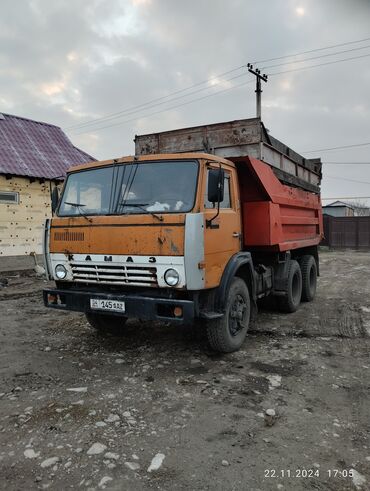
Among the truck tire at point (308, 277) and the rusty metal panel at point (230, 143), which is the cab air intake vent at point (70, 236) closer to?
the rusty metal panel at point (230, 143)

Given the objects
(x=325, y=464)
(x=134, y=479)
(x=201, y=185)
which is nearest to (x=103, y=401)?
(x=134, y=479)

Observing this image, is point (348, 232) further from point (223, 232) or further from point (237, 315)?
point (223, 232)

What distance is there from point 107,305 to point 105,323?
139cm

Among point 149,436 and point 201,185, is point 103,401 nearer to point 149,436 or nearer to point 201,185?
point 149,436

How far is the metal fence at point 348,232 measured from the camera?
24.8 m

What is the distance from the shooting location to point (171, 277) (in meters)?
4.23

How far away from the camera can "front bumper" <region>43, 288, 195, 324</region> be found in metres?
4.20

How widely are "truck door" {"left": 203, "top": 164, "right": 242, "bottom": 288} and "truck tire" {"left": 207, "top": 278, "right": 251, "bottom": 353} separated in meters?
0.40

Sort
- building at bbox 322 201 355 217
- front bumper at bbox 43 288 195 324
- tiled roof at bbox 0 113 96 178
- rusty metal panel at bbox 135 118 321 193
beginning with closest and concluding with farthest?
front bumper at bbox 43 288 195 324, rusty metal panel at bbox 135 118 321 193, tiled roof at bbox 0 113 96 178, building at bbox 322 201 355 217

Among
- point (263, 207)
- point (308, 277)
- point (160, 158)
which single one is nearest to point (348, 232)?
point (308, 277)

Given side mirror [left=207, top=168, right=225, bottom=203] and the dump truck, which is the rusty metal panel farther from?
side mirror [left=207, top=168, right=225, bottom=203]

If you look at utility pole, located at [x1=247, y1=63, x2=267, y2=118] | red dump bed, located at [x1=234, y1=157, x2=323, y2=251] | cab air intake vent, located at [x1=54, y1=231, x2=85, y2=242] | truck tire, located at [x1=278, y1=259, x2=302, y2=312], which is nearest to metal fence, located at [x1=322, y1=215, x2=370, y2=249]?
utility pole, located at [x1=247, y1=63, x2=267, y2=118]

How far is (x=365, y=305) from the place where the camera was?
7957mm

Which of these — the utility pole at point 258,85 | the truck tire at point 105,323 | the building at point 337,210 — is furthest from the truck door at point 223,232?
the building at point 337,210
